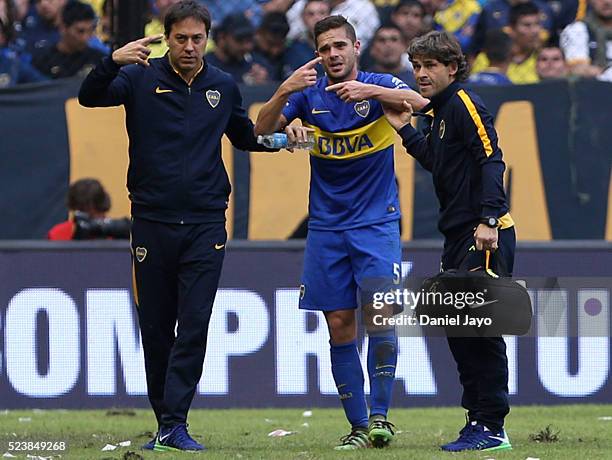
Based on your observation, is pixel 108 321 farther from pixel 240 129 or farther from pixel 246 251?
pixel 240 129

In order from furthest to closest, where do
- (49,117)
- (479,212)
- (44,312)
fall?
(49,117), (44,312), (479,212)

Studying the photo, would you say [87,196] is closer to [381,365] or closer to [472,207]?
[381,365]

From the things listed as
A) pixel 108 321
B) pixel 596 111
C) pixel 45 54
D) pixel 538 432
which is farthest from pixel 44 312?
pixel 596 111

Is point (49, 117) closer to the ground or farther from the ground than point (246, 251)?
farther from the ground

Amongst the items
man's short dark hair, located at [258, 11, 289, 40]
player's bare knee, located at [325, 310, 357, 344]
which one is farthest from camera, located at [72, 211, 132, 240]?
player's bare knee, located at [325, 310, 357, 344]

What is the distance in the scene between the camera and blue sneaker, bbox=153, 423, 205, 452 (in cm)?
639

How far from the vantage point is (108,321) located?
9.09 metres

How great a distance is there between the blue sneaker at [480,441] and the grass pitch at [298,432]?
8 cm

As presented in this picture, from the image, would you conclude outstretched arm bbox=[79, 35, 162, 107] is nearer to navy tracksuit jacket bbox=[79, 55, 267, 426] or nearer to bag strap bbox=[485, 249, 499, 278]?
navy tracksuit jacket bbox=[79, 55, 267, 426]

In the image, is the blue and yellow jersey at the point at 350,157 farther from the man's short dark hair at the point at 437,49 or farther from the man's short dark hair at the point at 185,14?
the man's short dark hair at the point at 185,14

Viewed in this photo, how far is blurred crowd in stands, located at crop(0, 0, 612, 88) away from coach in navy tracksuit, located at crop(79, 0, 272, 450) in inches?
159

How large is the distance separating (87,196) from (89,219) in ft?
0.64

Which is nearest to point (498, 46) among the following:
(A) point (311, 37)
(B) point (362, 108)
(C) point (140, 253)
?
(A) point (311, 37)

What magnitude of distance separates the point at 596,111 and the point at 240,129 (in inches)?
165
